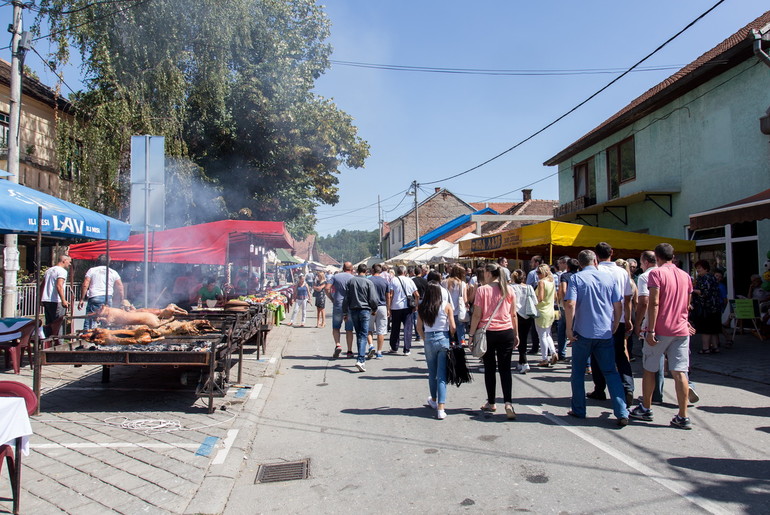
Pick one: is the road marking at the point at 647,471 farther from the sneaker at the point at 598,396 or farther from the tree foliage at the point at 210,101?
the tree foliage at the point at 210,101

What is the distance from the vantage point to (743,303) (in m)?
10.9

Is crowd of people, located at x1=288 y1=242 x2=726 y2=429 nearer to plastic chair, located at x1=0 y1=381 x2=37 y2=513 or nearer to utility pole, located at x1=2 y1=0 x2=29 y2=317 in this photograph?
plastic chair, located at x1=0 y1=381 x2=37 y2=513

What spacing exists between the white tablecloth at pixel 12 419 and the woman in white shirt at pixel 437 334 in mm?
3786

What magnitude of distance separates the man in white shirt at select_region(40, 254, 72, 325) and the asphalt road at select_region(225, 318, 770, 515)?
423 centimetres

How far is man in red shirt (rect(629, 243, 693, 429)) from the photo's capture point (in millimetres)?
5387

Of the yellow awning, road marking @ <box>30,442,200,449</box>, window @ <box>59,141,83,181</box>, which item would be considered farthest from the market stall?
the yellow awning

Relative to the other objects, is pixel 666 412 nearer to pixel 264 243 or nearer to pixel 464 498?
pixel 464 498

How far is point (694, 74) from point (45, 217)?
14.5 meters

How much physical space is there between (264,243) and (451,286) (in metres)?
7.09

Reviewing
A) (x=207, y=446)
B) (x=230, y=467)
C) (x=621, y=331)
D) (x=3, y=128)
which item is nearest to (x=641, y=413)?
(x=621, y=331)

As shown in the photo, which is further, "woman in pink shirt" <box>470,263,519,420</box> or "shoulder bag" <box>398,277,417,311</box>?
"shoulder bag" <box>398,277,417,311</box>

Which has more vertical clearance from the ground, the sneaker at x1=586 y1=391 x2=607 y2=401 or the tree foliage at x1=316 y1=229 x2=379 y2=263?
the tree foliage at x1=316 y1=229 x2=379 y2=263

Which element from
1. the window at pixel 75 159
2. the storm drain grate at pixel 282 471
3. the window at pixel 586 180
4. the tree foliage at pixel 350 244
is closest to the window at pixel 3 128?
the window at pixel 75 159

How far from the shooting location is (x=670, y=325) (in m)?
5.45
